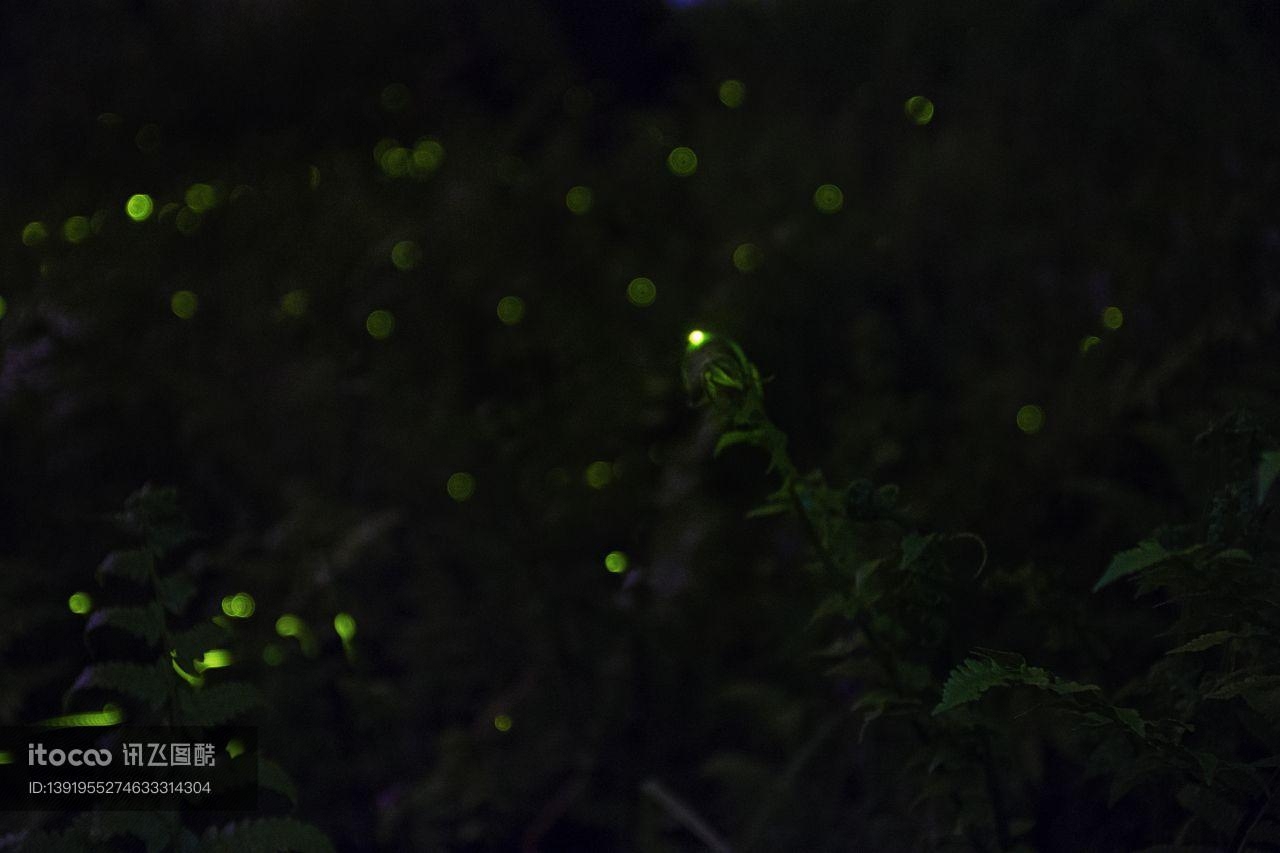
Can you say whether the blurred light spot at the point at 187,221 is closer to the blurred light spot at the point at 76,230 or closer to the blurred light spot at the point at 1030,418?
the blurred light spot at the point at 76,230

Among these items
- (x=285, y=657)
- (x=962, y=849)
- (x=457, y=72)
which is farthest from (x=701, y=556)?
(x=457, y=72)

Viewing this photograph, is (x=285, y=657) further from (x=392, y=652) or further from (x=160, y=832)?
(x=160, y=832)

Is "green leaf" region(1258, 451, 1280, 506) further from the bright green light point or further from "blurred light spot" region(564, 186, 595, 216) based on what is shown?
"blurred light spot" region(564, 186, 595, 216)

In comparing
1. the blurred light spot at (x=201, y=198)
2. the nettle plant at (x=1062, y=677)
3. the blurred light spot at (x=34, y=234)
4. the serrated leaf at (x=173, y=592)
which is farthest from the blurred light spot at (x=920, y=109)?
the serrated leaf at (x=173, y=592)

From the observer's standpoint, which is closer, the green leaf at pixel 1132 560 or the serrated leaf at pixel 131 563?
the green leaf at pixel 1132 560

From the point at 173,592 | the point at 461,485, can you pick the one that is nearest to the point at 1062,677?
the point at 173,592

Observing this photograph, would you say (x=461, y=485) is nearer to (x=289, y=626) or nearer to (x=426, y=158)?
(x=289, y=626)

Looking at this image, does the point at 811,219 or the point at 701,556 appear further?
the point at 811,219

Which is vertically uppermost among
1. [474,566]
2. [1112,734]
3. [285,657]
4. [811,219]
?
[1112,734]

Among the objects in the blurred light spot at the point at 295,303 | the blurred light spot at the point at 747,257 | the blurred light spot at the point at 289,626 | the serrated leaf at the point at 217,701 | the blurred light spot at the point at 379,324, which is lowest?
the blurred light spot at the point at 289,626
